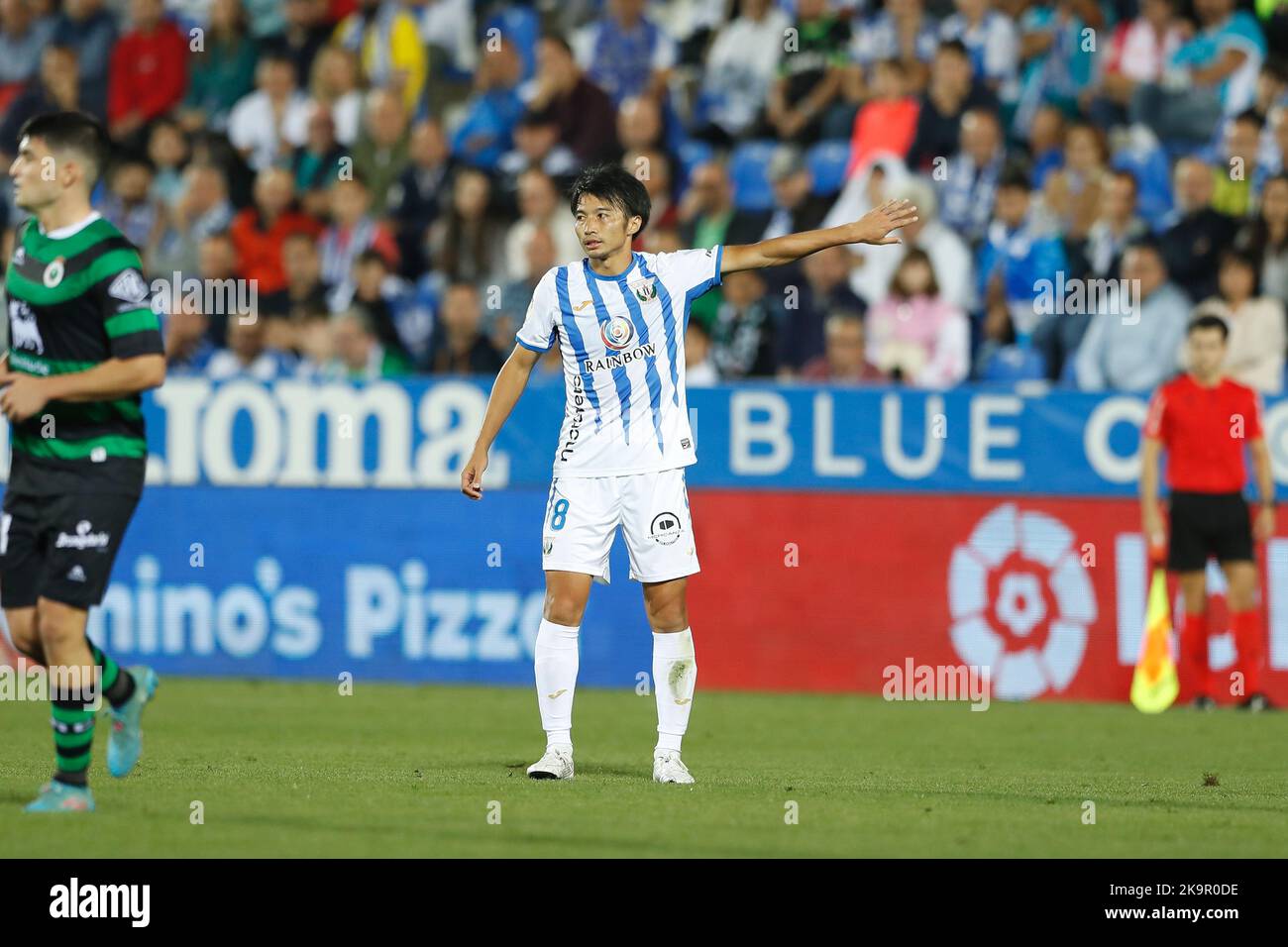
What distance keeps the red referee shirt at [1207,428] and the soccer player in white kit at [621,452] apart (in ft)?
18.0

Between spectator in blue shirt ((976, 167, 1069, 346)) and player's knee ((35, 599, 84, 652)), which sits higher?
spectator in blue shirt ((976, 167, 1069, 346))

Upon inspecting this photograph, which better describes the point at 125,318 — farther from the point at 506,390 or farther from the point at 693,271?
the point at 693,271

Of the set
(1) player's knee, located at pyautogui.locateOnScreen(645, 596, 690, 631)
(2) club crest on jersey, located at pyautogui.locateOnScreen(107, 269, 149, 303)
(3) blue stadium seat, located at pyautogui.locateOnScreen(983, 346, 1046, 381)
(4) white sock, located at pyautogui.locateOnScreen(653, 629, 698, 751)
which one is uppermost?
(3) blue stadium seat, located at pyautogui.locateOnScreen(983, 346, 1046, 381)

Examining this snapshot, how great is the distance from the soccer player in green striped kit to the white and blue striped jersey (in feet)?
6.62

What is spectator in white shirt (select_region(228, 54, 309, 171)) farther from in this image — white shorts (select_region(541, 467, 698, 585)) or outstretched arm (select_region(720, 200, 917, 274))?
outstretched arm (select_region(720, 200, 917, 274))

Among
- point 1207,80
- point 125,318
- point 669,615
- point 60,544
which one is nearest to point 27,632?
point 60,544

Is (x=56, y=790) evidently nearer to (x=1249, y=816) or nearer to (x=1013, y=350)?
(x=1249, y=816)

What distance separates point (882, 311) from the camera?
15875 millimetres

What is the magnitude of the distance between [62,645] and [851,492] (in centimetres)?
758

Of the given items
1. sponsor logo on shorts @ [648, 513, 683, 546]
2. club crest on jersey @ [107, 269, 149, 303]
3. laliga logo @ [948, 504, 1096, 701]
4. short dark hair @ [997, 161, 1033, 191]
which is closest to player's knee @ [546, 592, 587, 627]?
sponsor logo on shorts @ [648, 513, 683, 546]

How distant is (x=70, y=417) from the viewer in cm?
746

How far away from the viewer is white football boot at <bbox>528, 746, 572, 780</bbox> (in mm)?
8891

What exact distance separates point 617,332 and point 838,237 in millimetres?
1050

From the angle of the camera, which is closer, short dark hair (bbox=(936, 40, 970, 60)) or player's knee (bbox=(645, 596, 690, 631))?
player's knee (bbox=(645, 596, 690, 631))
